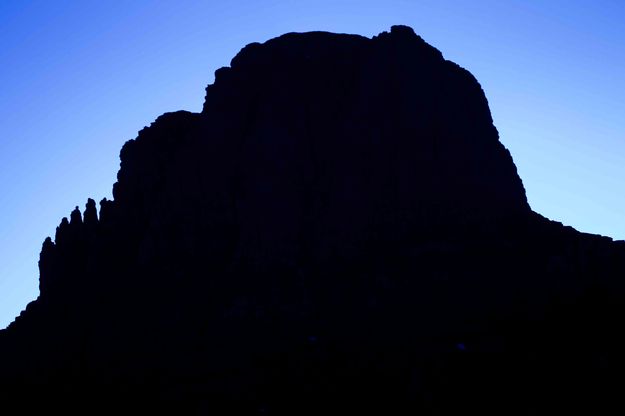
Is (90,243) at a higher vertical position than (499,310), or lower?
higher

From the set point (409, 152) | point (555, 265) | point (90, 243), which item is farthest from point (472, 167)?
point (90, 243)

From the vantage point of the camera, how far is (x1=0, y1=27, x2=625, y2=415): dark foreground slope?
4466 centimetres

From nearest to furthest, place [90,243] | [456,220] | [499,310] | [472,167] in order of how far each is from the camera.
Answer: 1. [499,310]
2. [456,220]
3. [472,167]
4. [90,243]

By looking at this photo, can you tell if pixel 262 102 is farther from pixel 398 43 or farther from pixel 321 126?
pixel 398 43

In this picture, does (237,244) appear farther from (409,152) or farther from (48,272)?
(48,272)

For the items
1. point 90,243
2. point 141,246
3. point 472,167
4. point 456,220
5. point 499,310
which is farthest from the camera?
point 90,243

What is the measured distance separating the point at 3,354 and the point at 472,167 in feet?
211

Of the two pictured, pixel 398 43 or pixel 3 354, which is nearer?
pixel 3 354

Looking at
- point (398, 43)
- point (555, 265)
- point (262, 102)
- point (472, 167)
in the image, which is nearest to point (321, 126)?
point (262, 102)

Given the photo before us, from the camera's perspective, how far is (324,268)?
6969cm

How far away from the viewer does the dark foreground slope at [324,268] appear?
44.7 meters

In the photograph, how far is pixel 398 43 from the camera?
277ft

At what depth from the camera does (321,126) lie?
84000 millimetres

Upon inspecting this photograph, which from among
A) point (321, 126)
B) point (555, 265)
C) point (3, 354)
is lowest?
point (3, 354)
